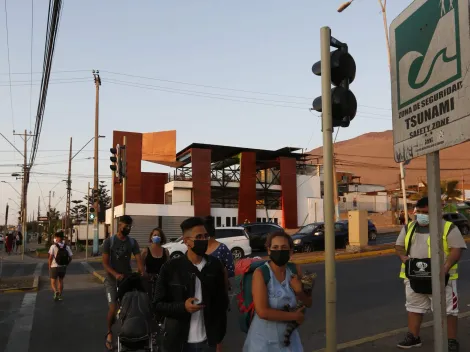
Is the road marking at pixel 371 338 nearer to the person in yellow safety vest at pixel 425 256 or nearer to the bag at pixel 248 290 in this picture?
the person in yellow safety vest at pixel 425 256

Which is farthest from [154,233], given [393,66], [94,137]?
[94,137]

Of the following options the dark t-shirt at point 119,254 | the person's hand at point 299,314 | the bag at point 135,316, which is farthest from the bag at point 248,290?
the dark t-shirt at point 119,254

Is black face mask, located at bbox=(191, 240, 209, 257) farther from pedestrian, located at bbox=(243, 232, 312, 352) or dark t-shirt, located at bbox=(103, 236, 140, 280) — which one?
dark t-shirt, located at bbox=(103, 236, 140, 280)

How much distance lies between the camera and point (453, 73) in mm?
2668

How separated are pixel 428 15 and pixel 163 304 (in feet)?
8.52

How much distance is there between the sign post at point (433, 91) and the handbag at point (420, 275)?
2603 mm

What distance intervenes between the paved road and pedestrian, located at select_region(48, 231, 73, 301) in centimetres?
37

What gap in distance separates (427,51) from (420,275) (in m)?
3.24

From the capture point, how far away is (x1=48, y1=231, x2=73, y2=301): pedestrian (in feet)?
37.7

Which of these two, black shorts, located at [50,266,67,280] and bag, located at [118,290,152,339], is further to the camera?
black shorts, located at [50,266,67,280]

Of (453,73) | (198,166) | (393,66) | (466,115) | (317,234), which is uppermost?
(198,166)

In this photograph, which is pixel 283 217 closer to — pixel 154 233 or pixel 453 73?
pixel 154 233

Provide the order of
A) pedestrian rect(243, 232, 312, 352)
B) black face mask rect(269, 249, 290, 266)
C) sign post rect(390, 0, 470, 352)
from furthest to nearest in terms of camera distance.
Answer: black face mask rect(269, 249, 290, 266)
pedestrian rect(243, 232, 312, 352)
sign post rect(390, 0, 470, 352)

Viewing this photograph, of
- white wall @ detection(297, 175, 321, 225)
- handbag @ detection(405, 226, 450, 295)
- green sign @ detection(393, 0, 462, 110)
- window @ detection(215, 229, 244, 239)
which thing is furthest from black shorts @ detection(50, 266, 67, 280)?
white wall @ detection(297, 175, 321, 225)
